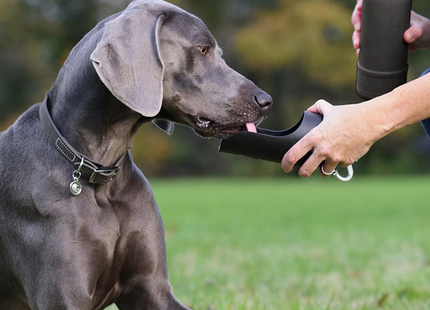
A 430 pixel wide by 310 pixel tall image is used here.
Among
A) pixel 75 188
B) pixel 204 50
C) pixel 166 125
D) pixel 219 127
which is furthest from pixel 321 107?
pixel 75 188

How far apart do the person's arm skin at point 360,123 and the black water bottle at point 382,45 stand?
56 cm

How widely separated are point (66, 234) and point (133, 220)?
0.33 m

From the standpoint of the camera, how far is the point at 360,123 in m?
3.05

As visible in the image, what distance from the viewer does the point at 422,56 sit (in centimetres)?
3250

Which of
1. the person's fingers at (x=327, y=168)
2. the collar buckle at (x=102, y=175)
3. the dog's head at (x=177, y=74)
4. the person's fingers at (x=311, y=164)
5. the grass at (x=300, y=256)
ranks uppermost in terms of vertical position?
the dog's head at (x=177, y=74)

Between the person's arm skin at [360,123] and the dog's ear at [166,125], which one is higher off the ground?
the person's arm skin at [360,123]

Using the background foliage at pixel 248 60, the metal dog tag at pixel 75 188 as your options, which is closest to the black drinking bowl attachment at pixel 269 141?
the metal dog tag at pixel 75 188

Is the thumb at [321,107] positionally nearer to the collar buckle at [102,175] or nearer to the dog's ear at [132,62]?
the dog's ear at [132,62]

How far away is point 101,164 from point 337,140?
3.45ft

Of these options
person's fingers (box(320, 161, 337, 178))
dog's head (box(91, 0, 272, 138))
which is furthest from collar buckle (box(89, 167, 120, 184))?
person's fingers (box(320, 161, 337, 178))

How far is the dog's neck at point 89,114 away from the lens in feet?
10.3

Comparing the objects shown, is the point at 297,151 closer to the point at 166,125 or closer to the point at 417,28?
the point at 166,125

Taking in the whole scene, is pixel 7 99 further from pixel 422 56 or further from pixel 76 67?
pixel 76 67

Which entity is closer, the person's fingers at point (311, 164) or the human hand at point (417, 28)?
the person's fingers at point (311, 164)
